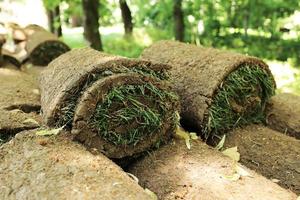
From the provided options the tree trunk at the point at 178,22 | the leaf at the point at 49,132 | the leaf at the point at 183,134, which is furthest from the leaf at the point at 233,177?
the tree trunk at the point at 178,22

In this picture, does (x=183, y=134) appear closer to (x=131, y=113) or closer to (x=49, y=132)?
(x=131, y=113)

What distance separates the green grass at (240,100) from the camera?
9.92ft

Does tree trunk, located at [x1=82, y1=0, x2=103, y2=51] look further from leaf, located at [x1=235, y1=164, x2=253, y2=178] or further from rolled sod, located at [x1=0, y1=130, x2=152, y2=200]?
leaf, located at [x1=235, y1=164, x2=253, y2=178]

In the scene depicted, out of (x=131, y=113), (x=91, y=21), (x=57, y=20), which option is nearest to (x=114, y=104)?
(x=131, y=113)

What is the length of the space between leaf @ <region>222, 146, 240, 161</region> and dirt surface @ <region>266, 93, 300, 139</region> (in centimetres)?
66

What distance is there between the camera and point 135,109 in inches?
104

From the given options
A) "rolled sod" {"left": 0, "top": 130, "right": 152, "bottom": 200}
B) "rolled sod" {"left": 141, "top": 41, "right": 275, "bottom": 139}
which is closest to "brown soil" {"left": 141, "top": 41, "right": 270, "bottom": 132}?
"rolled sod" {"left": 141, "top": 41, "right": 275, "bottom": 139}

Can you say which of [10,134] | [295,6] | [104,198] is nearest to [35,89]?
[10,134]

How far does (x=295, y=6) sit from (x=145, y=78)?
8.54m

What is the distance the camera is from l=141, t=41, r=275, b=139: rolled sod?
118 inches

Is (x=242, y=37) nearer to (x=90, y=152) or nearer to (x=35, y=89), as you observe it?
(x=35, y=89)

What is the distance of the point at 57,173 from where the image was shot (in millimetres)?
2137

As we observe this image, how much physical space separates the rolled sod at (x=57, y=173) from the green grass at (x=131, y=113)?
0.70ft

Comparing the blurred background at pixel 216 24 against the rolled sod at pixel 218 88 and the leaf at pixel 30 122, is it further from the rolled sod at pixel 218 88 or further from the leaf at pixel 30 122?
the leaf at pixel 30 122
